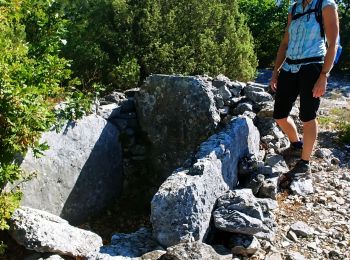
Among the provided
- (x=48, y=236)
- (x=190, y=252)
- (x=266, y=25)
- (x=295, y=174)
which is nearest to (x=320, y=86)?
(x=295, y=174)

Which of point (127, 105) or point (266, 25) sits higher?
point (266, 25)

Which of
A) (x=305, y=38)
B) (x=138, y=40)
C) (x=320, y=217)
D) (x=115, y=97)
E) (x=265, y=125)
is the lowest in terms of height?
(x=320, y=217)

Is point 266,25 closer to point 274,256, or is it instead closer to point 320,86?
point 320,86

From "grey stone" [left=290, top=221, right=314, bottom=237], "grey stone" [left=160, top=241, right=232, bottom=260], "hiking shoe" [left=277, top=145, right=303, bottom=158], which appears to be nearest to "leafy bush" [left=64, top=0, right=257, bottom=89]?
"hiking shoe" [left=277, top=145, right=303, bottom=158]

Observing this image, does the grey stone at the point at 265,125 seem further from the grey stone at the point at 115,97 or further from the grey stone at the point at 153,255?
the grey stone at the point at 153,255

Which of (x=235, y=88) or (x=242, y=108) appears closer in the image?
(x=242, y=108)

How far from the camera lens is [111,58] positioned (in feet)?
21.2

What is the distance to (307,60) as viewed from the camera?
4465 mm

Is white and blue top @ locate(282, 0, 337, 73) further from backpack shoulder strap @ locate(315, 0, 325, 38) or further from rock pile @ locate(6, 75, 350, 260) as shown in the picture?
rock pile @ locate(6, 75, 350, 260)

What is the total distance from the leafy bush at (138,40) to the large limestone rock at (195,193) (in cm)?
210

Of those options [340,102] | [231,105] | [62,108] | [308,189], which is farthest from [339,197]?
[340,102]

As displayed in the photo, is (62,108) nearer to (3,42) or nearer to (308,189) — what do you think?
(3,42)

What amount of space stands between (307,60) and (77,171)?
2847mm

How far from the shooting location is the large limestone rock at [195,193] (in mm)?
3586
